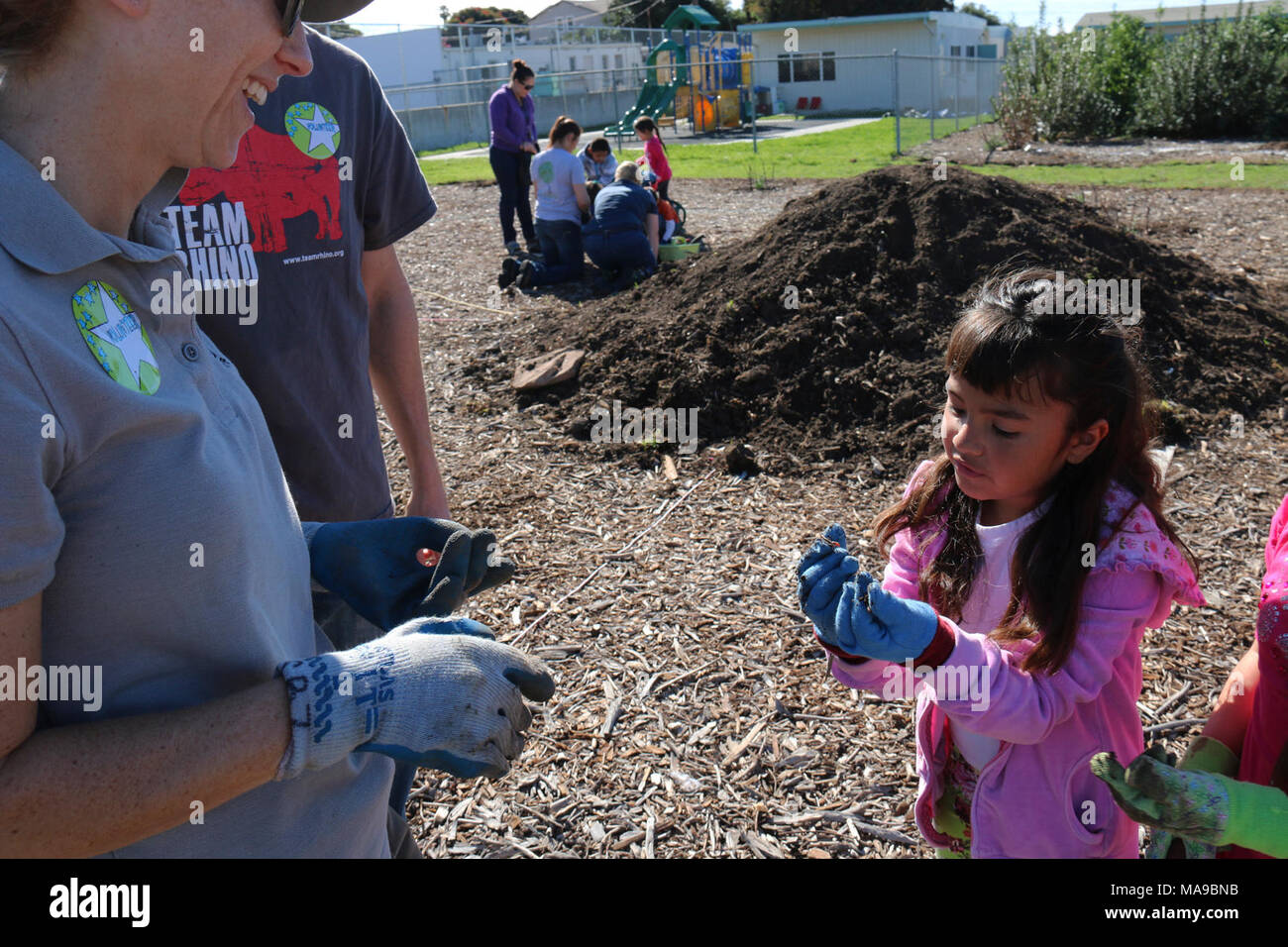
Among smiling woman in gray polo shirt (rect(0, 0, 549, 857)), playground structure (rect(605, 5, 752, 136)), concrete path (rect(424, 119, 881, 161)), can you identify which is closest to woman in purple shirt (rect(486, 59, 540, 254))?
smiling woman in gray polo shirt (rect(0, 0, 549, 857))

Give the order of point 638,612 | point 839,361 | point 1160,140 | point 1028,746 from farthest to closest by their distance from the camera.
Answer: point 1160,140
point 839,361
point 638,612
point 1028,746

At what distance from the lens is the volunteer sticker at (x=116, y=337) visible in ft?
3.66

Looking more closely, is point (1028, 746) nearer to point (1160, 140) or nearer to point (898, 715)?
point (898, 715)

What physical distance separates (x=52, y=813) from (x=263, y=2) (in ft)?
3.49

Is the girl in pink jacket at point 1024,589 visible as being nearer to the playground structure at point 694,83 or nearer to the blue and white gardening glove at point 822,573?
the blue and white gardening glove at point 822,573

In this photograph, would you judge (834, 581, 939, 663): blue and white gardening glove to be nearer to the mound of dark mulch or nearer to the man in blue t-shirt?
the man in blue t-shirt

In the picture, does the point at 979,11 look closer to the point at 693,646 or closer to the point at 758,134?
the point at 758,134

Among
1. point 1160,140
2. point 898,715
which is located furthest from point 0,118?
point 1160,140

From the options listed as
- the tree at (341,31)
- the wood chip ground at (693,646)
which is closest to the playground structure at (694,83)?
the tree at (341,31)

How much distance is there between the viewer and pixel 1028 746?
192 centimetres

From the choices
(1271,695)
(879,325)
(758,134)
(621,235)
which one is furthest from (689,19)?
(1271,695)

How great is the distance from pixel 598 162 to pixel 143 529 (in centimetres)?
1191

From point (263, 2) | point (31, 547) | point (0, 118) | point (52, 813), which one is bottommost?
point (52, 813)

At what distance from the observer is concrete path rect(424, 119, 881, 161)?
28.0 metres
